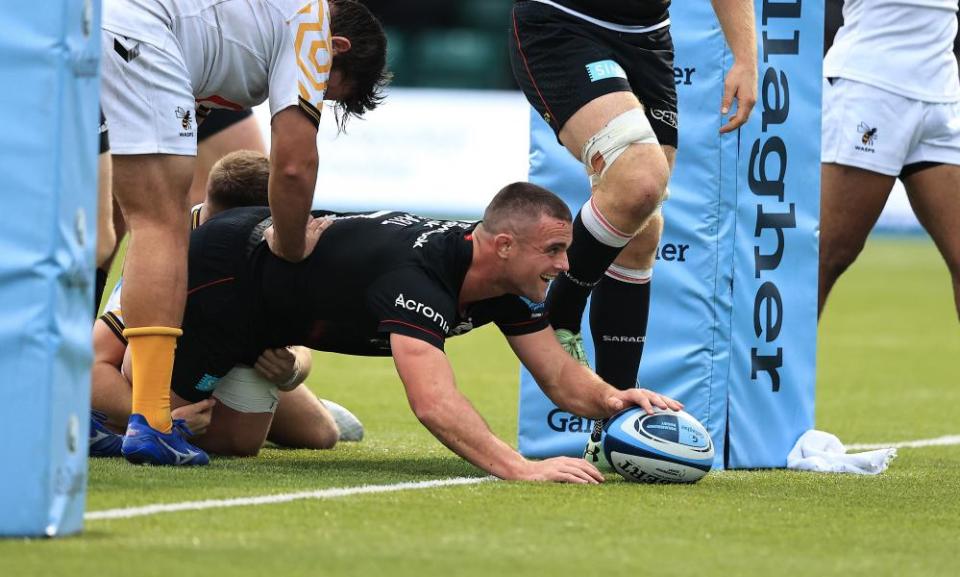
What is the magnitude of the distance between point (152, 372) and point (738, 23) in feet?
6.41

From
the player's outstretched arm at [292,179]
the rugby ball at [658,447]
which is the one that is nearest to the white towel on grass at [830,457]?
the rugby ball at [658,447]

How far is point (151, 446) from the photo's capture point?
4.13 meters

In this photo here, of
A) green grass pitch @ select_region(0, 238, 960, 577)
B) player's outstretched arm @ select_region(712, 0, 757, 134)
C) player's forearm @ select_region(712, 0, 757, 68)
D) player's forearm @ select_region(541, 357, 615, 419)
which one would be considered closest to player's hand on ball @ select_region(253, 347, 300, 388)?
green grass pitch @ select_region(0, 238, 960, 577)

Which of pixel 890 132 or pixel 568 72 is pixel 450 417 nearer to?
pixel 568 72

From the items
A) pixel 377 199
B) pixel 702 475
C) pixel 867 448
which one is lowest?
pixel 377 199

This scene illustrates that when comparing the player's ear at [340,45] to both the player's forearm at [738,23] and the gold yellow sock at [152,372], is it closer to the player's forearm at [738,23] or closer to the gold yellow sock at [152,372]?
the gold yellow sock at [152,372]

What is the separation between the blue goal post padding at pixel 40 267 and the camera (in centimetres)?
283

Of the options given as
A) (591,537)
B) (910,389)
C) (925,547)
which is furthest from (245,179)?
(910,389)

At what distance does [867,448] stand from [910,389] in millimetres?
2555

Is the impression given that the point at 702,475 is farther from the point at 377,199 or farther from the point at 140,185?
the point at 377,199

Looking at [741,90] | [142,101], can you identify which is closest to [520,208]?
[741,90]

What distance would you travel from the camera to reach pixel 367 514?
11.0 feet

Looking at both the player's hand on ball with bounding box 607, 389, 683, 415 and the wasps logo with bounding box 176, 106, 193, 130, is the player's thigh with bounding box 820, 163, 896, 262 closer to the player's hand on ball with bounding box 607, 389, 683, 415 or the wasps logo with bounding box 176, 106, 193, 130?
the player's hand on ball with bounding box 607, 389, 683, 415

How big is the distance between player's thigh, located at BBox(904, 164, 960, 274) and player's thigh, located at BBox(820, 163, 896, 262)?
0.40ft
